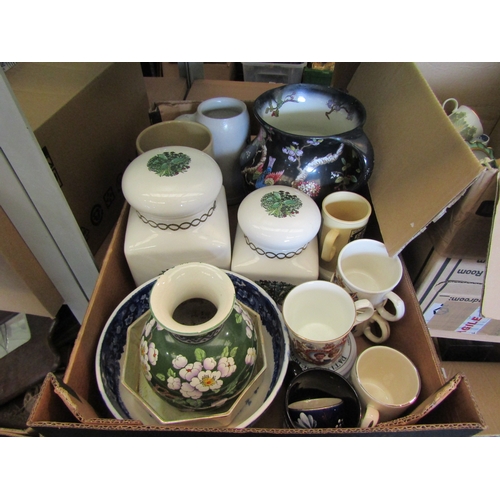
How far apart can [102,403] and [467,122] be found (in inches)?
28.7

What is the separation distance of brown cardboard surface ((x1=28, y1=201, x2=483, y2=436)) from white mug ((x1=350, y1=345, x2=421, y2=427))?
0.02 metres

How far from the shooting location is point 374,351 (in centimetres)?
59

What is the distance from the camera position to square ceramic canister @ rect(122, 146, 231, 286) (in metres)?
0.52

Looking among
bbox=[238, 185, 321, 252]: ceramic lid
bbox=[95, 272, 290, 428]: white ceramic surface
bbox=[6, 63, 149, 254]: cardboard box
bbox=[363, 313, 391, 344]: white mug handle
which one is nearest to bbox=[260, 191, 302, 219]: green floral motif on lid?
bbox=[238, 185, 321, 252]: ceramic lid

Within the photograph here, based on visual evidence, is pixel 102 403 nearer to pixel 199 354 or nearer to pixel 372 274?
pixel 199 354

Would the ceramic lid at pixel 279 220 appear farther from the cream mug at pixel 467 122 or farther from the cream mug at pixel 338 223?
the cream mug at pixel 467 122

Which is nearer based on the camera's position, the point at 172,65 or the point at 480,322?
the point at 480,322

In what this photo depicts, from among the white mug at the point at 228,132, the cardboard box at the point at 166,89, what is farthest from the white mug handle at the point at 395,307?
the cardboard box at the point at 166,89

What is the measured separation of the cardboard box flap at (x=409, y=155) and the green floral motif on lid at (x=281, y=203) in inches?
5.2

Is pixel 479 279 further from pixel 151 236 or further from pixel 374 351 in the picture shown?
pixel 151 236

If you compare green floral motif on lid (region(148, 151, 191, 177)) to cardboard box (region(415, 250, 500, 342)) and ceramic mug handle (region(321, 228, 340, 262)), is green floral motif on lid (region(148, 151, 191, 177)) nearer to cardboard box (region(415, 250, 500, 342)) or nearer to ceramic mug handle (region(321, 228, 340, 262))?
ceramic mug handle (region(321, 228, 340, 262))

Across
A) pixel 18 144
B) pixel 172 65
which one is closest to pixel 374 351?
pixel 18 144

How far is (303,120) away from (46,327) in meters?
0.78

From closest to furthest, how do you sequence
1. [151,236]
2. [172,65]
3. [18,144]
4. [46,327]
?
[18,144], [151,236], [46,327], [172,65]
